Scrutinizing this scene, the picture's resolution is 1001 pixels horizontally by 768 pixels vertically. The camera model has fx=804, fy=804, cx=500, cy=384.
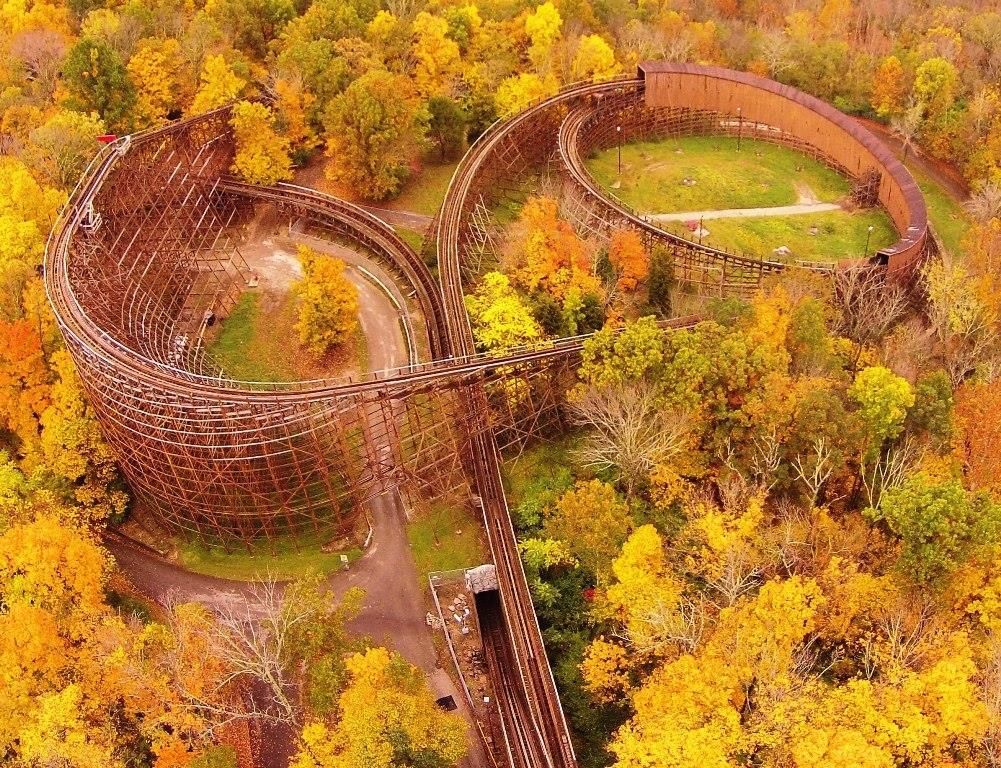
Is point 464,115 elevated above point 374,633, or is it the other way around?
point 464,115

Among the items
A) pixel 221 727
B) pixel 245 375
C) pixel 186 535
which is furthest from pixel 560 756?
pixel 245 375

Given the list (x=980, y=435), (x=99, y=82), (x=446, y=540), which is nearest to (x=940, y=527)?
(x=980, y=435)

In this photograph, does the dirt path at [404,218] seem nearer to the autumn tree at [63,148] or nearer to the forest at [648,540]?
the forest at [648,540]

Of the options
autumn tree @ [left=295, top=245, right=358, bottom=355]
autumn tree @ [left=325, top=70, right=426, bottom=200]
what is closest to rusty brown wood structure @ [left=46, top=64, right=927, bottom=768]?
autumn tree @ [left=325, top=70, right=426, bottom=200]

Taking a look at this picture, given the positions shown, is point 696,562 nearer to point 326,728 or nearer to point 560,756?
point 560,756

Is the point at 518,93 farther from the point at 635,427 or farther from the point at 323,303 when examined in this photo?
the point at 635,427

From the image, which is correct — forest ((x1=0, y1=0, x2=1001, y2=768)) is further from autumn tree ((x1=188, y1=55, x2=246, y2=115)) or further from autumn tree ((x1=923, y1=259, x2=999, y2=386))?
autumn tree ((x1=188, y1=55, x2=246, y2=115))
